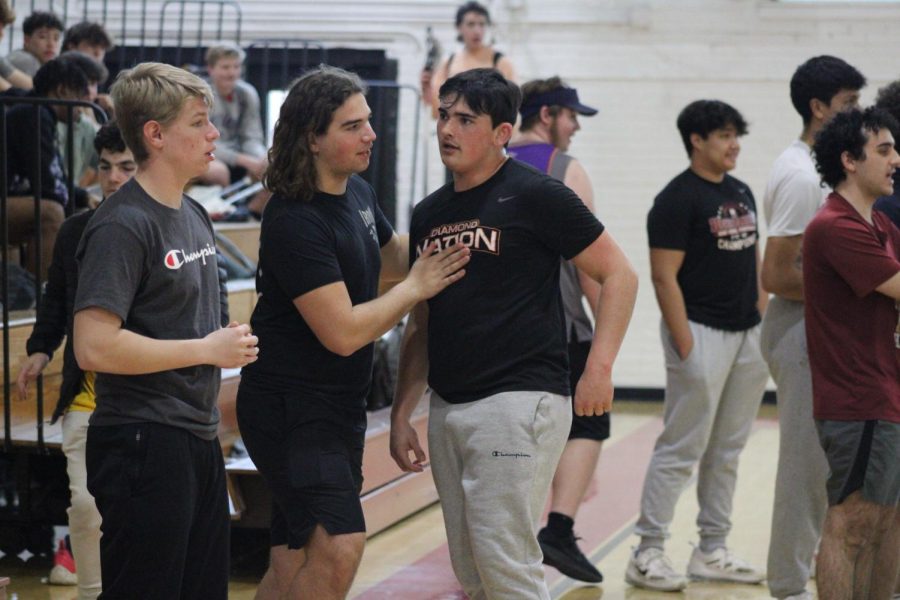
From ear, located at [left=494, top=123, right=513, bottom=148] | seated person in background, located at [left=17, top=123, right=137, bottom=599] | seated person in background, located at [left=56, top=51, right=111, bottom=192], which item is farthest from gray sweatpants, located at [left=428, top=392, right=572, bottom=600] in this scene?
seated person in background, located at [left=56, top=51, right=111, bottom=192]

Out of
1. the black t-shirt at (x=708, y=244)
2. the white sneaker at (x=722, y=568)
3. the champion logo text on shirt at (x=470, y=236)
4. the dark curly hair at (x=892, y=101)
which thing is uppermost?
the dark curly hair at (x=892, y=101)

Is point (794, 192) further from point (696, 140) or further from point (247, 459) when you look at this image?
point (247, 459)

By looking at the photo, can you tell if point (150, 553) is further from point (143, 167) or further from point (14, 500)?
point (14, 500)

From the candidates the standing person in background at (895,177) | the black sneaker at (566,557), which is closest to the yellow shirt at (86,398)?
the black sneaker at (566,557)

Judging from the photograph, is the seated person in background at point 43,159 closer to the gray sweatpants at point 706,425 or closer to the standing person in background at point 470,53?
the gray sweatpants at point 706,425

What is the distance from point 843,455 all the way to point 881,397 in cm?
20

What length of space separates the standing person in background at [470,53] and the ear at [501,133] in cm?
538

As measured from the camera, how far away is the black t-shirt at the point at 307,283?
300 centimetres

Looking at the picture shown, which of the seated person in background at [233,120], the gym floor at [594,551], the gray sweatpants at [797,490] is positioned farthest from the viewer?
the seated person in background at [233,120]

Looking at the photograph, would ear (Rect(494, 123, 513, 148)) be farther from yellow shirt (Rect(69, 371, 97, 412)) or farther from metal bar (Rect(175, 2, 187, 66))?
metal bar (Rect(175, 2, 187, 66))

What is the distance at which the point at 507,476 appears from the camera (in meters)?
3.05

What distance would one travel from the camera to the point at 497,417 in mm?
3062

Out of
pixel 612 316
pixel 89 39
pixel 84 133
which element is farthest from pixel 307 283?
pixel 89 39

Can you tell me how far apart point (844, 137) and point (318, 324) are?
1732 mm
